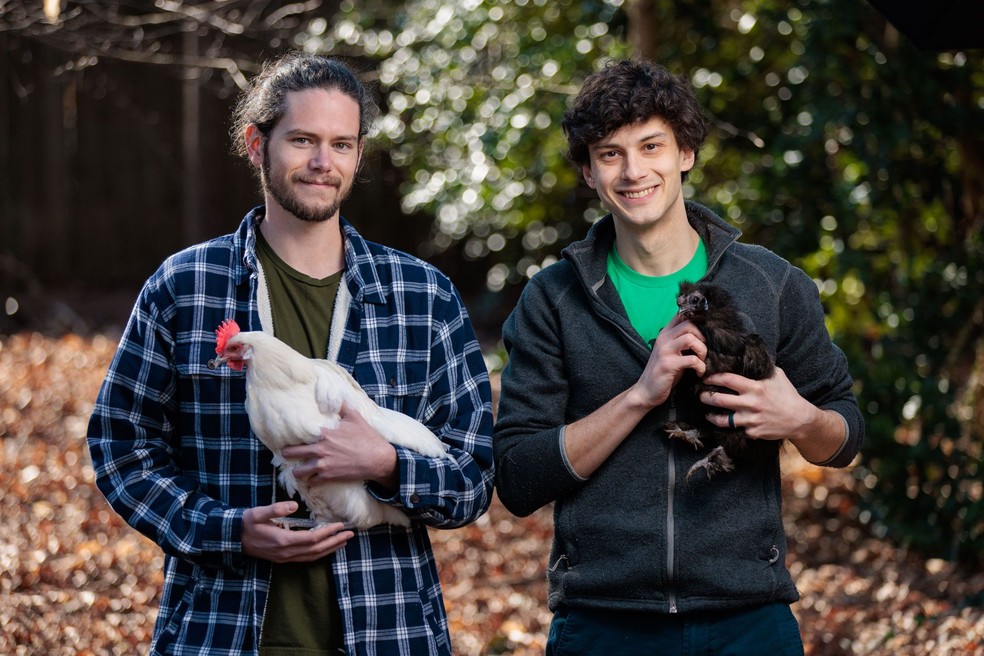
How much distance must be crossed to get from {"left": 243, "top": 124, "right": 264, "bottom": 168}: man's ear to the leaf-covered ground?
117 inches

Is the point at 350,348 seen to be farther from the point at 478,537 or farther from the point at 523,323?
the point at 478,537

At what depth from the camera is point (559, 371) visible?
2.88 m

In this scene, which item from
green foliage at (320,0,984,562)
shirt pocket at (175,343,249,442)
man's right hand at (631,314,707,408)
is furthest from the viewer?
green foliage at (320,0,984,562)

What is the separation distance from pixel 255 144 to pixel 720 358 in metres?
1.48

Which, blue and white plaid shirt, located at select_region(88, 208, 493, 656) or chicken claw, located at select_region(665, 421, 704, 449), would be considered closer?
chicken claw, located at select_region(665, 421, 704, 449)

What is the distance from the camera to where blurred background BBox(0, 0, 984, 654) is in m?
5.98

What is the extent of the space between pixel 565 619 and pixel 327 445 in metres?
0.79

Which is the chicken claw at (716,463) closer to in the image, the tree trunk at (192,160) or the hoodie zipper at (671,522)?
the hoodie zipper at (671,522)

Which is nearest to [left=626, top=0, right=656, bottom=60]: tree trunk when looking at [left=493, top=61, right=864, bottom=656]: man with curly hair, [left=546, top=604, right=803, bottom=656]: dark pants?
[left=493, top=61, right=864, bottom=656]: man with curly hair

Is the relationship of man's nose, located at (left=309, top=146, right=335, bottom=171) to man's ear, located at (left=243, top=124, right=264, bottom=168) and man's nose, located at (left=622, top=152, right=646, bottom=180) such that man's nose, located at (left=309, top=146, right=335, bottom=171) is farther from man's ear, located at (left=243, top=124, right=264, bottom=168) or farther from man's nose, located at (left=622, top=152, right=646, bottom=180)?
man's nose, located at (left=622, top=152, right=646, bottom=180)

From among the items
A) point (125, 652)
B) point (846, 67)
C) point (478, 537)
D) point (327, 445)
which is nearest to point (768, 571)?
point (327, 445)

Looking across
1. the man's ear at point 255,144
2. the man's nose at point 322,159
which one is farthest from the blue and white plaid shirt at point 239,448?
the man's nose at point 322,159

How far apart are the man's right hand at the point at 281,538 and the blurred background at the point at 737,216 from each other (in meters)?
2.75

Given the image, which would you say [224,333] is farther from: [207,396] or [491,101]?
[491,101]
